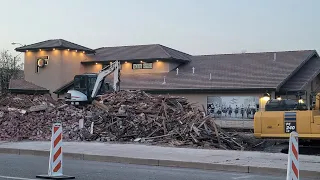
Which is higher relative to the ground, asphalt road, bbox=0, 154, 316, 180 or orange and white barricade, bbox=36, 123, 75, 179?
orange and white barricade, bbox=36, 123, 75, 179

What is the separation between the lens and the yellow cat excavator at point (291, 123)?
18078 mm

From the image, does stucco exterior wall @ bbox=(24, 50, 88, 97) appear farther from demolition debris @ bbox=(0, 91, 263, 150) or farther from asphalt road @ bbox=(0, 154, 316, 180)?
asphalt road @ bbox=(0, 154, 316, 180)

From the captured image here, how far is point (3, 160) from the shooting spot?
14945mm

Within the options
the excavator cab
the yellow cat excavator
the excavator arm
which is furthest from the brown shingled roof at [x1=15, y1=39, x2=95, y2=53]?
the yellow cat excavator

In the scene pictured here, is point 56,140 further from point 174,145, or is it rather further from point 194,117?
point 194,117

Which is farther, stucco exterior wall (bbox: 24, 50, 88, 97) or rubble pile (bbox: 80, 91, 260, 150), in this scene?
stucco exterior wall (bbox: 24, 50, 88, 97)

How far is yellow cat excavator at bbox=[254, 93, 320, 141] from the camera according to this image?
18.1 metres

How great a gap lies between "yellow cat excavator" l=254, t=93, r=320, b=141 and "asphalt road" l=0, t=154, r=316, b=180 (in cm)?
658

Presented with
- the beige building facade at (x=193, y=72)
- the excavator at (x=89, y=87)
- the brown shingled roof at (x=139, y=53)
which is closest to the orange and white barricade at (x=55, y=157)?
the excavator at (x=89, y=87)

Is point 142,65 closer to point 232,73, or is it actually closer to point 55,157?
point 232,73

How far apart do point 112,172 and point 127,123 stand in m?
10.1

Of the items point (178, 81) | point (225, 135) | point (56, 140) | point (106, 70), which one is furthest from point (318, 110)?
point (178, 81)

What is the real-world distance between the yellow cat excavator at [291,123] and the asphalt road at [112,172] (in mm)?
6585

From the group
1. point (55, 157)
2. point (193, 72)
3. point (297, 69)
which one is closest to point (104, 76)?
point (193, 72)
